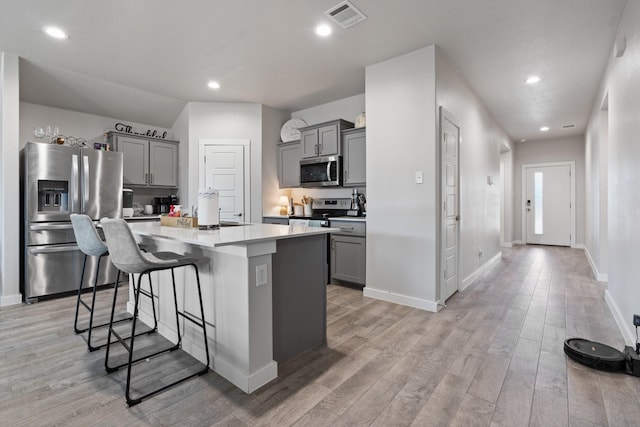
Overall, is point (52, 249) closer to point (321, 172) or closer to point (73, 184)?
point (73, 184)

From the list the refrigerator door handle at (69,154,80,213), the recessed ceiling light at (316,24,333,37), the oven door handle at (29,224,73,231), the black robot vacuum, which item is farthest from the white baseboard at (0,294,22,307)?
the black robot vacuum

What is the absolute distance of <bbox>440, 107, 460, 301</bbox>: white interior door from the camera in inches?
127

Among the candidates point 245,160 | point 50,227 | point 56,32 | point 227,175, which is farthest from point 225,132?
point 50,227

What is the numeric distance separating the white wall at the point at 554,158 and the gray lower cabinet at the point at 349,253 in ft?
20.9

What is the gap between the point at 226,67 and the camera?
362cm

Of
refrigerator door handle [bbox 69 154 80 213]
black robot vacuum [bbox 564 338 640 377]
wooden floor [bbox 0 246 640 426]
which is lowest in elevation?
wooden floor [bbox 0 246 640 426]

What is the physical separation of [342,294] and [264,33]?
2842 mm

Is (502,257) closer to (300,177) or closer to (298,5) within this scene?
(300,177)

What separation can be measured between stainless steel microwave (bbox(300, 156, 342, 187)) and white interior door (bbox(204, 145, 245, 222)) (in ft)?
3.31

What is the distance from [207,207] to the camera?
7.29ft

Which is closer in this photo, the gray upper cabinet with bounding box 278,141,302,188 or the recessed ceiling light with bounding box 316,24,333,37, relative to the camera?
the recessed ceiling light with bounding box 316,24,333,37

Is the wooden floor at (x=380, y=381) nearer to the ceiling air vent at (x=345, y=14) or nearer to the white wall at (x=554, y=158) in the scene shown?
the ceiling air vent at (x=345, y=14)

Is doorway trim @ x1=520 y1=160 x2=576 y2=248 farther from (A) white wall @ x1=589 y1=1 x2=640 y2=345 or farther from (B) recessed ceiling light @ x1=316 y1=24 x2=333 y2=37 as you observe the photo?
(B) recessed ceiling light @ x1=316 y1=24 x2=333 y2=37

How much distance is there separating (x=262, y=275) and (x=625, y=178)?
2942 millimetres
